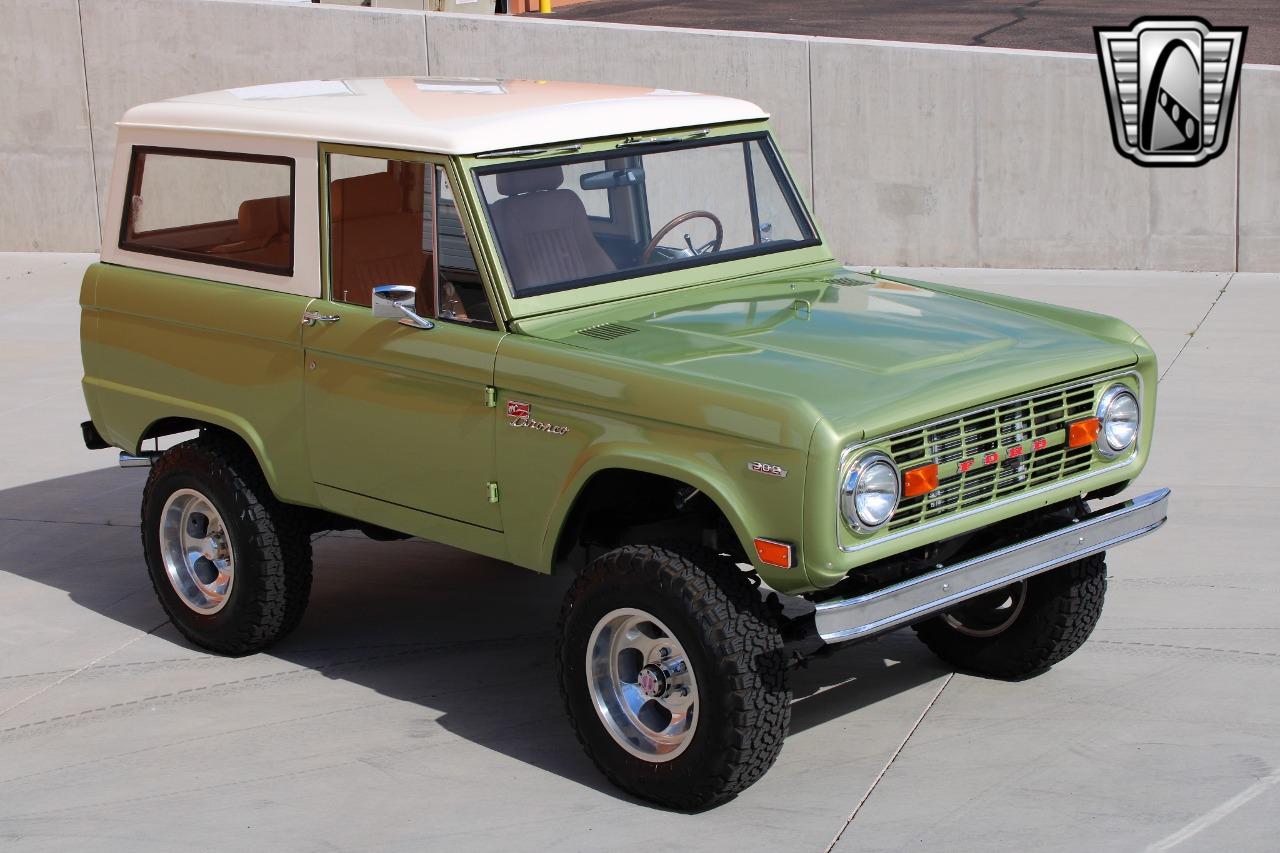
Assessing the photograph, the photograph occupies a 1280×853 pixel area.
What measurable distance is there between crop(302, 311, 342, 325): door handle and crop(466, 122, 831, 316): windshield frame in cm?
69

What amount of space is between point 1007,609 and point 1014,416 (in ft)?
3.92

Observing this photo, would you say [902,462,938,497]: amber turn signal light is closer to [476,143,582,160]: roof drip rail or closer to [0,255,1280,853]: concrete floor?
[0,255,1280,853]: concrete floor

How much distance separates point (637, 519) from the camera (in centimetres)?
576

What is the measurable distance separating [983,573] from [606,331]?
139cm

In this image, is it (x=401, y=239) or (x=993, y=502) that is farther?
(x=401, y=239)

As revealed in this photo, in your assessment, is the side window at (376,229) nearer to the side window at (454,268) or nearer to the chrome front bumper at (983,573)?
the side window at (454,268)

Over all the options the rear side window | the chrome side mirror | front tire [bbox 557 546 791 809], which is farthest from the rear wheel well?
the rear side window

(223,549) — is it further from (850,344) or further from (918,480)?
(918,480)

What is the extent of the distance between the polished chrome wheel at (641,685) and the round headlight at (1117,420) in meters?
1.51

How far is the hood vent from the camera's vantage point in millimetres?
5562

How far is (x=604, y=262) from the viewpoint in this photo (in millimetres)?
6051

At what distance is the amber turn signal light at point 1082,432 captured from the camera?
5402mm

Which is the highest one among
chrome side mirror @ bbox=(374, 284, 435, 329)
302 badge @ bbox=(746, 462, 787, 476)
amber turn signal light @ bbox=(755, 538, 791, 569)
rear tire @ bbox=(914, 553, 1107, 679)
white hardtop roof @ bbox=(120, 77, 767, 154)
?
white hardtop roof @ bbox=(120, 77, 767, 154)

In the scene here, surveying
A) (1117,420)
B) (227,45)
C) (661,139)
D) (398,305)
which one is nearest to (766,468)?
(1117,420)
